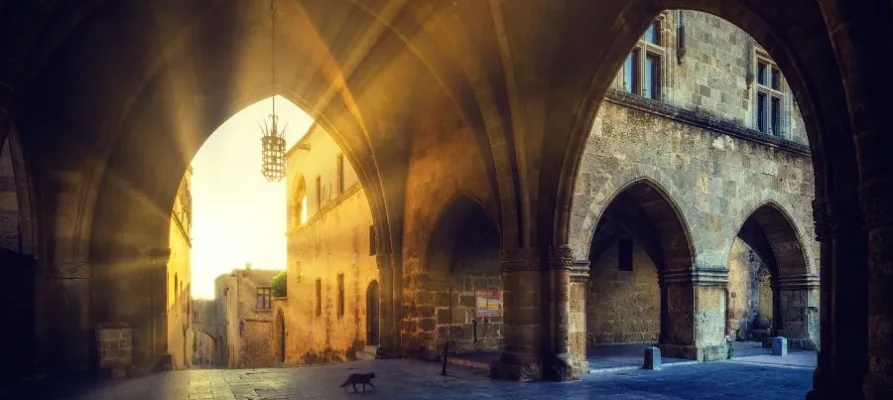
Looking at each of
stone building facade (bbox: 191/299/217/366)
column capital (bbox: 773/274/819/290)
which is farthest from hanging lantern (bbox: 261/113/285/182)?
stone building facade (bbox: 191/299/217/366)

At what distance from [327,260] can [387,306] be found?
7.41 meters

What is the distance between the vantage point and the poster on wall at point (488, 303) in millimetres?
→ 13008

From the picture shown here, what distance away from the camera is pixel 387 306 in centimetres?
1331

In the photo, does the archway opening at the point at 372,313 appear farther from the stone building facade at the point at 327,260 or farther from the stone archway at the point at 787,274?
the stone archway at the point at 787,274

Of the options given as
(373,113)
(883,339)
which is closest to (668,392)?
(883,339)

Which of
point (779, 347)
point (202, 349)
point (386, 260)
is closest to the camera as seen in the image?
point (779, 347)

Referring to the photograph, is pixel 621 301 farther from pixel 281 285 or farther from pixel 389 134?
pixel 281 285

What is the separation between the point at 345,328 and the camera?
17.9 m

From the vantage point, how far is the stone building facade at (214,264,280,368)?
102ft

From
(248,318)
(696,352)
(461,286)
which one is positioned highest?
(461,286)

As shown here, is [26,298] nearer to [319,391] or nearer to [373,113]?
[319,391]

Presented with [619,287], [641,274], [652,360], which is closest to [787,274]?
[641,274]

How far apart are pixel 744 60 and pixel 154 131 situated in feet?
38.6

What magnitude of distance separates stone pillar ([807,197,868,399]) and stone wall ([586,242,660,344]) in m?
10.2
